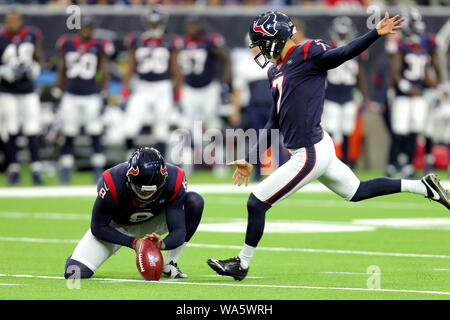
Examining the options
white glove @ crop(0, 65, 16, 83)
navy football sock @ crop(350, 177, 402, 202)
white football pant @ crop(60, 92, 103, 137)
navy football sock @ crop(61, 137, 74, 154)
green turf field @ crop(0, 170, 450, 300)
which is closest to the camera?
Answer: green turf field @ crop(0, 170, 450, 300)

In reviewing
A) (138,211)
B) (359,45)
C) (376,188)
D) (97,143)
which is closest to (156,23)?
(97,143)

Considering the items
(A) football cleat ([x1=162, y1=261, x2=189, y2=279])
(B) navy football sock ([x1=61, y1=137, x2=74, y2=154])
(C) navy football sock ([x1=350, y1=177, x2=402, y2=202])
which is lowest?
(A) football cleat ([x1=162, y1=261, x2=189, y2=279])

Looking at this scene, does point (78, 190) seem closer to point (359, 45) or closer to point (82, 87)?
point (82, 87)

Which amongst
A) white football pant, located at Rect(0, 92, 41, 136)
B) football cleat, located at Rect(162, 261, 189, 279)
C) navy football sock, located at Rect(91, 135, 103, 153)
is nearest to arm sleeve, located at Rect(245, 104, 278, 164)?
football cleat, located at Rect(162, 261, 189, 279)

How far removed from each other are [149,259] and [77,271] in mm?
561

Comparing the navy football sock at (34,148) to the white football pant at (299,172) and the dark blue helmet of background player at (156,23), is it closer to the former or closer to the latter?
the dark blue helmet of background player at (156,23)

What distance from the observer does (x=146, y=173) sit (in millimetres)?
6523

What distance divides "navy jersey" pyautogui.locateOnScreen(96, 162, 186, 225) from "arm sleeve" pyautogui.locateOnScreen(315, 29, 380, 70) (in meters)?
1.20

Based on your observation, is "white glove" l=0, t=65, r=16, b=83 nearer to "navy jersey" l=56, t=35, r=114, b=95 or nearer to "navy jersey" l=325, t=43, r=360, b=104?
"navy jersey" l=56, t=35, r=114, b=95

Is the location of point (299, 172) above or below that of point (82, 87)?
below

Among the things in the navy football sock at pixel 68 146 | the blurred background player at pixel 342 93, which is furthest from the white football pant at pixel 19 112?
the blurred background player at pixel 342 93

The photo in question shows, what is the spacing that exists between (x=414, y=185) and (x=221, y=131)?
9.90 metres

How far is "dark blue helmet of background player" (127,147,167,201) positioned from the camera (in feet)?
21.4
